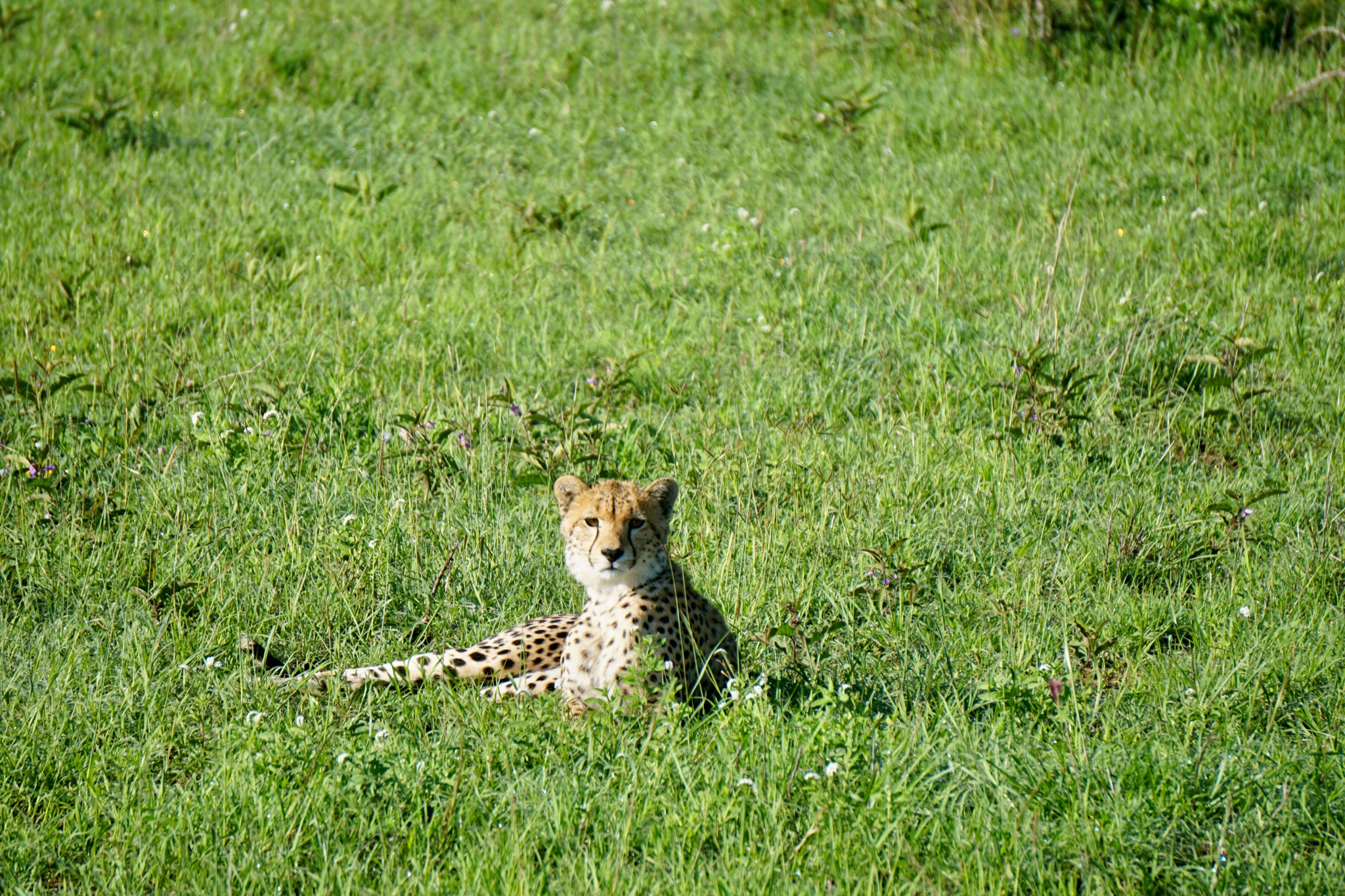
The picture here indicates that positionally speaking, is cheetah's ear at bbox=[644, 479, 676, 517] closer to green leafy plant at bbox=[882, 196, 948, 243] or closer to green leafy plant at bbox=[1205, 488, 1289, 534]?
green leafy plant at bbox=[1205, 488, 1289, 534]

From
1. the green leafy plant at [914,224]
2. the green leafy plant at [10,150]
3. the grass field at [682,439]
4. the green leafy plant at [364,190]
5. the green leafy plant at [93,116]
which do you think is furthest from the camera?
the green leafy plant at [93,116]

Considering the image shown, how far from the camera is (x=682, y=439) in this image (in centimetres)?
548

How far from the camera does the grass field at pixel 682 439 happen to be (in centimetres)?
304

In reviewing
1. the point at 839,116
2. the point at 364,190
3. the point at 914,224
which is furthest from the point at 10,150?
the point at 914,224

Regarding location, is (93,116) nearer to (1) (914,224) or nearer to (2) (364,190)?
(2) (364,190)

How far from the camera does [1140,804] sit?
9.82 feet

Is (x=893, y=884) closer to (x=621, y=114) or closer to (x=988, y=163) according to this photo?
(x=988, y=163)

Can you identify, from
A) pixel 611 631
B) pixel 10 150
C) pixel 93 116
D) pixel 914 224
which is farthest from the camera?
pixel 93 116

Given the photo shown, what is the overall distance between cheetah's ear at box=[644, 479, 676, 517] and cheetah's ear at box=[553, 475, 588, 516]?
0.69 feet

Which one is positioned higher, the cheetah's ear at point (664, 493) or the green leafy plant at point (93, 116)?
the green leafy plant at point (93, 116)

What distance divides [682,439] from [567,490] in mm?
1559

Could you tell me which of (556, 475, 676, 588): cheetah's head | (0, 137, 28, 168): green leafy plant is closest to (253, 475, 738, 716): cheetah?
(556, 475, 676, 588): cheetah's head

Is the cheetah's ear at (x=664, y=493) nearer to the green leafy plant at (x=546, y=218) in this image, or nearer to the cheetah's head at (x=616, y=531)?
the cheetah's head at (x=616, y=531)

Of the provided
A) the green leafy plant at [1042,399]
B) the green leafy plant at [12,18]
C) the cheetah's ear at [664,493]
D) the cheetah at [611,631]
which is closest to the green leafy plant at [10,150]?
the green leafy plant at [12,18]
